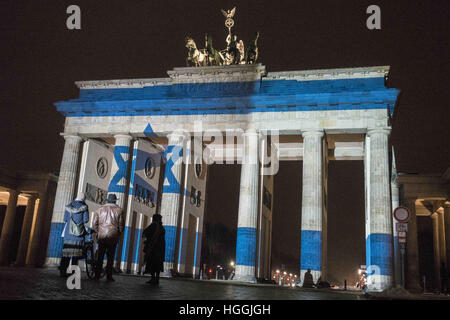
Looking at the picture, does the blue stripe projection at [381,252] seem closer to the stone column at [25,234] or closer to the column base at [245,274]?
the column base at [245,274]

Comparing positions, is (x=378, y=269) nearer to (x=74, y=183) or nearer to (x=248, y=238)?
(x=248, y=238)

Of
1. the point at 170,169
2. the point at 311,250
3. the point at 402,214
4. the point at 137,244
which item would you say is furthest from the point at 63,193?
the point at 402,214

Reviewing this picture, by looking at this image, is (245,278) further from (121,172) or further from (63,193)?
(63,193)

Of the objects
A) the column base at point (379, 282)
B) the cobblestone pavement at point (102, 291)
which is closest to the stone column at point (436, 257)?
the column base at point (379, 282)

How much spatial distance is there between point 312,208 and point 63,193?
64.4 feet

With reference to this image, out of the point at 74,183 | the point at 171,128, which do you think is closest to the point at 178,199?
the point at 171,128

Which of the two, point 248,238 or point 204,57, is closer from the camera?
point 248,238

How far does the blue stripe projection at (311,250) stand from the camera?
31.0m

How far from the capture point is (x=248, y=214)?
32.9 metres

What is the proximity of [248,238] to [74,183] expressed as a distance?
15.2 metres

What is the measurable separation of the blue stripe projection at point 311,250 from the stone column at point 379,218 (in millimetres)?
3403

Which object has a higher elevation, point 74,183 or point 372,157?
point 372,157
